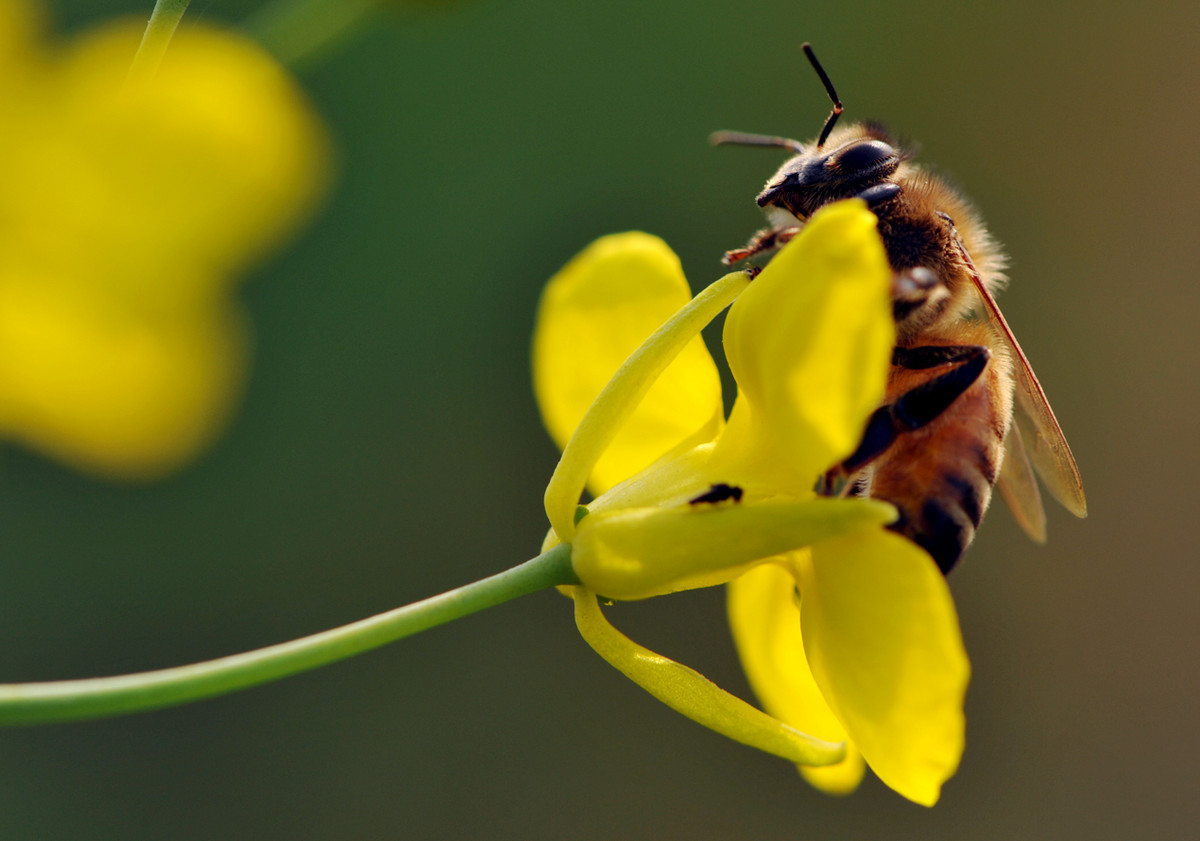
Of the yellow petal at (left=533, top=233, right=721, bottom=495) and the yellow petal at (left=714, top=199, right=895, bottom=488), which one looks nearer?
the yellow petal at (left=714, top=199, right=895, bottom=488)

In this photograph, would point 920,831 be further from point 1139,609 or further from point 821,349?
point 821,349

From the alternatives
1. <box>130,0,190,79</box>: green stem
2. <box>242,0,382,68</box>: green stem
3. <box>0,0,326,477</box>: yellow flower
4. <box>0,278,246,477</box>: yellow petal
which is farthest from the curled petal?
<box>0,278,246,477</box>: yellow petal

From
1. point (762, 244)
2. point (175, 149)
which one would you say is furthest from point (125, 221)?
point (762, 244)

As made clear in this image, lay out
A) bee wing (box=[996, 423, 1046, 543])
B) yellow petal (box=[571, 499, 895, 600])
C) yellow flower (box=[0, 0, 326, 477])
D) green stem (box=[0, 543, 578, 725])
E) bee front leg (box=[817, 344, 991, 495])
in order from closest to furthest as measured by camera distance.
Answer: green stem (box=[0, 543, 578, 725])
yellow petal (box=[571, 499, 895, 600])
bee front leg (box=[817, 344, 991, 495])
bee wing (box=[996, 423, 1046, 543])
yellow flower (box=[0, 0, 326, 477])

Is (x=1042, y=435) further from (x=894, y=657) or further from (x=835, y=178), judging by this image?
(x=894, y=657)

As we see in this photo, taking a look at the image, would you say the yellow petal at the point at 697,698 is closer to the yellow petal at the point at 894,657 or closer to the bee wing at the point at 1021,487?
the yellow petal at the point at 894,657

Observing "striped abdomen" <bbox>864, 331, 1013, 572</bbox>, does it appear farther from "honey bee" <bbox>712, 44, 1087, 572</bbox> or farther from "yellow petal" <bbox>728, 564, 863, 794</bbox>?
"yellow petal" <bbox>728, 564, 863, 794</bbox>
